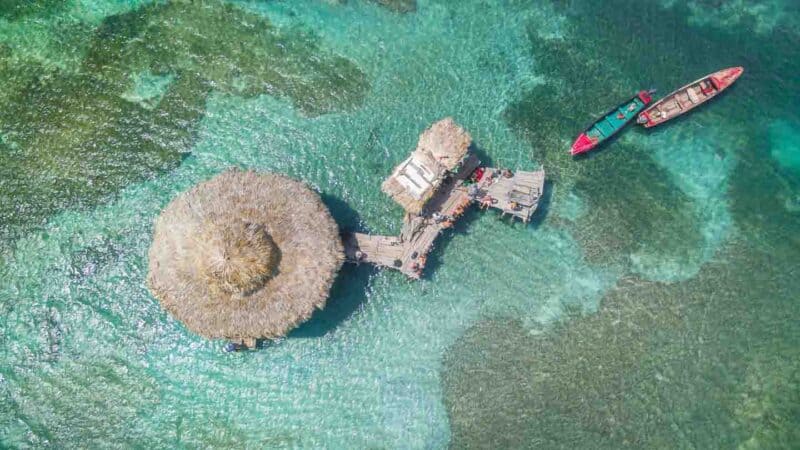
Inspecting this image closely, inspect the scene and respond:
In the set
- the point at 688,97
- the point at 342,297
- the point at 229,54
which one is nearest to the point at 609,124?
the point at 688,97

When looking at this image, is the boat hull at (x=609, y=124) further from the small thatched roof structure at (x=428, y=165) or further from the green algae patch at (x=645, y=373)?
the green algae patch at (x=645, y=373)

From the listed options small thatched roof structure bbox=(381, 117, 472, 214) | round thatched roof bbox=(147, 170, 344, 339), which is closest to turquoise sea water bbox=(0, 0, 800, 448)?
small thatched roof structure bbox=(381, 117, 472, 214)

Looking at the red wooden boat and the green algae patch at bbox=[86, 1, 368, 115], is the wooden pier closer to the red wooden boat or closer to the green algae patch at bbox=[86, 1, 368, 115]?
the green algae patch at bbox=[86, 1, 368, 115]

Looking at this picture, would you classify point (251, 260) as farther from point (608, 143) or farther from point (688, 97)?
point (688, 97)

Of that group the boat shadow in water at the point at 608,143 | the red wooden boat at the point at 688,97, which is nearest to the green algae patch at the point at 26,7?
the boat shadow in water at the point at 608,143

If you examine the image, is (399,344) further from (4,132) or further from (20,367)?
(4,132)

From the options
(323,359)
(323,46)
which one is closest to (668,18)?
(323,46)
